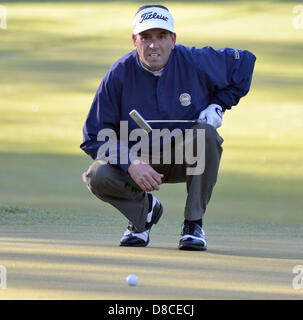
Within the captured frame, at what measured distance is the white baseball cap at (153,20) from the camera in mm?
4700

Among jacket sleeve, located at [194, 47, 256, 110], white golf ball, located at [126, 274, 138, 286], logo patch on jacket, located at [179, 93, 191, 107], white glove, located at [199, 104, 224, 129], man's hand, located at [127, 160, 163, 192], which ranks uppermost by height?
jacket sleeve, located at [194, 47, 256, 110]

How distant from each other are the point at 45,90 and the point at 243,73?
937cm

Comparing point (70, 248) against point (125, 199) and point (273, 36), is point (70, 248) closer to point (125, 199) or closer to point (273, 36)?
point (125, 199)

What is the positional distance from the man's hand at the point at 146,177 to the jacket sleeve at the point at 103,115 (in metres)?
0.21

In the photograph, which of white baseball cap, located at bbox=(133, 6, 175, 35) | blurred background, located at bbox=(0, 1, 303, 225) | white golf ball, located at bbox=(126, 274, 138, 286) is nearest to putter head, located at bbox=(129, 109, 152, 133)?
white baseball cap, located at bbox=(133, 6, 175, 35)

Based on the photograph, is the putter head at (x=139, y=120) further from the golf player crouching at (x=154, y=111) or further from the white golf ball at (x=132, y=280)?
the white golf ball at (x=132, y=280)

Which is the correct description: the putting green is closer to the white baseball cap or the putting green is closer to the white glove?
the white glove

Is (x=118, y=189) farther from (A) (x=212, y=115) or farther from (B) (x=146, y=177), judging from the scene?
(A) (x=212, y=115)

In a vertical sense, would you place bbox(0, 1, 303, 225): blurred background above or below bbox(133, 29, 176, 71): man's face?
above

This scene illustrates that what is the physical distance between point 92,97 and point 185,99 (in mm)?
8965

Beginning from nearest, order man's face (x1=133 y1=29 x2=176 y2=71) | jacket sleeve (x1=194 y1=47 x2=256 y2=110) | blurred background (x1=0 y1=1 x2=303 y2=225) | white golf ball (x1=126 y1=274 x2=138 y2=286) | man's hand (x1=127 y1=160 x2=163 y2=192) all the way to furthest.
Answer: white golf ball (x1=126 y1=274 x2=138 y2=286) → man's hand (x1=127 y1=160 x2=163 y2=192) → man's face (x1=133 y1=29 x2=176 y2=71) → jacket sleeve (x1=194 y1=47 x2=256 y2=110) → blurred background (x1=0 y1=1 x2=303 y2=225)

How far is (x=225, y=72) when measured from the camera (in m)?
4.89

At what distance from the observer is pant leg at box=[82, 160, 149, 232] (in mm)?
4641

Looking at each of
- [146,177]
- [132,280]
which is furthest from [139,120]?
[132,280]
